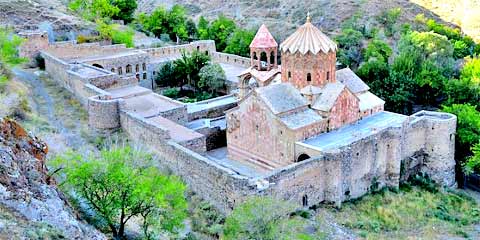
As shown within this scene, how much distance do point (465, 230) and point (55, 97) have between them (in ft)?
61.9

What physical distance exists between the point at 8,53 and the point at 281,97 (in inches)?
611

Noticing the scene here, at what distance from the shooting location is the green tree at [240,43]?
131ft

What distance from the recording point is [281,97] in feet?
67.9

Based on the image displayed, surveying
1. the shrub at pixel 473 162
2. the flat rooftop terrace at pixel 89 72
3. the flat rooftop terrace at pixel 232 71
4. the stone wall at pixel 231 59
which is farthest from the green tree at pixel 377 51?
the flat rooftop terrace at pixel 89 72

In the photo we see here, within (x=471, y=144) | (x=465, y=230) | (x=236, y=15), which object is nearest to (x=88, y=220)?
(x=465, y=230)

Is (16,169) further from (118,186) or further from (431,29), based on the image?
(431,29)

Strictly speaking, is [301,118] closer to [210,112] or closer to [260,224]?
[210,112]

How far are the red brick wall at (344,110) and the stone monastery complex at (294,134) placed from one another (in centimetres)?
4

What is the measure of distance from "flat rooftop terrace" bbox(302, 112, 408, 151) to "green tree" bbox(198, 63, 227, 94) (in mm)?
11695

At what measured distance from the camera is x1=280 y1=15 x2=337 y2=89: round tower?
2123cm

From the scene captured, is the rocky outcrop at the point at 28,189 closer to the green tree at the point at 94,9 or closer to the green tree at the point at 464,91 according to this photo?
the green tree at the point at 464,91

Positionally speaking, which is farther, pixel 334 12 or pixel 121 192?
pixel 334 12

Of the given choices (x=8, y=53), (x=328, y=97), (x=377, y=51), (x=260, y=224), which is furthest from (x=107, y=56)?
(x=260, y=224)

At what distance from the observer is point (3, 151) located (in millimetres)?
9789
